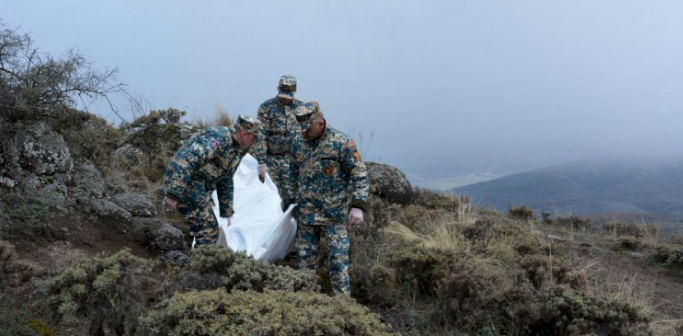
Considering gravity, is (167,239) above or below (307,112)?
below

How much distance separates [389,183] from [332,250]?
18.2 ft

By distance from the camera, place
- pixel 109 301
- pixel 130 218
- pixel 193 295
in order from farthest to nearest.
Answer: pixel 130 218, pixel 109 301, pixel 193 295

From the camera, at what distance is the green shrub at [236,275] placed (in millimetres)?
3898

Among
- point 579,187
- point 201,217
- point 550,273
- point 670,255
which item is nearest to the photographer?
point 550,273

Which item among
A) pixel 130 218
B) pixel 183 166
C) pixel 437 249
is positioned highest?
pixel 183 166

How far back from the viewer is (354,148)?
195 inches

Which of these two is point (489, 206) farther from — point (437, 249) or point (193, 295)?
point (193, 295)

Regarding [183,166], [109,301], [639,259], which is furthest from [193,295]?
[639,259]

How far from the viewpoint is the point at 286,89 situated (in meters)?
7.32

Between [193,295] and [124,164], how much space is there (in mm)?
7425

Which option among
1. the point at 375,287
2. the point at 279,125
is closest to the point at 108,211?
the point at 279,125

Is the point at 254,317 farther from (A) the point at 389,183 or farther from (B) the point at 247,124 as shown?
(A) the point at 389,183

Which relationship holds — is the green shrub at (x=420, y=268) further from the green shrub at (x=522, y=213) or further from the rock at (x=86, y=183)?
the green shrub at (x=522, y=213)

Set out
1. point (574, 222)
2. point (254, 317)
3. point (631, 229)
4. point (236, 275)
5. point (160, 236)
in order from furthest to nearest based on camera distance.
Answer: point (574, 222)
point (631, 229)
point (160, 236)
point (236, 275)
point (254, 317)
